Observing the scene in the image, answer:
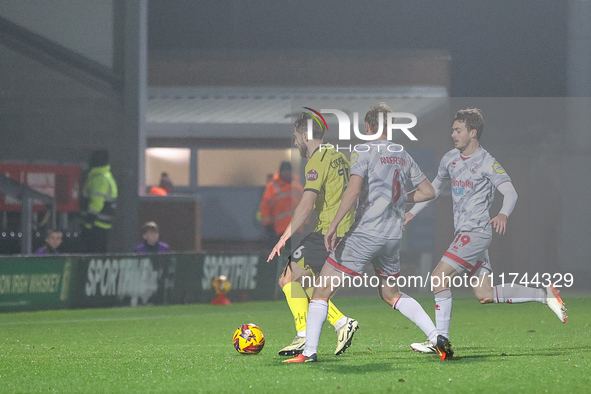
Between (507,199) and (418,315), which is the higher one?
(507,199)

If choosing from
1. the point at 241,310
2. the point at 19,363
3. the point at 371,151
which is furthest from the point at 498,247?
the point at 19,363

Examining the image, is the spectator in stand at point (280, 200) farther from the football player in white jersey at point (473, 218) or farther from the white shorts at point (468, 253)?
the white shorts at point (468, 253)

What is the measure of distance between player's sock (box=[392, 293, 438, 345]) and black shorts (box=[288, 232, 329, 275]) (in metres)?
0.74

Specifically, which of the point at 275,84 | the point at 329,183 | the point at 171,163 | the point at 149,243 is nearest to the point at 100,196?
the point at 149,243

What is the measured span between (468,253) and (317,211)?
1.36 metres

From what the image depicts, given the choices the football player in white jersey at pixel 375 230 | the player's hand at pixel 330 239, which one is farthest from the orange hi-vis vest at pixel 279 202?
the player's hand at pixel 330 239

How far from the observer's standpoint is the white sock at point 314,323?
23.7 ft

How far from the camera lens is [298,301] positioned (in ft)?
26.4

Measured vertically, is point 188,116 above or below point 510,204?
above

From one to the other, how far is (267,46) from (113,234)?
476 inches

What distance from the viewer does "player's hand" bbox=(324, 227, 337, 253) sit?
7285 millimetres

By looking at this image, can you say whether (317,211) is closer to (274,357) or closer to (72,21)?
(274,357)

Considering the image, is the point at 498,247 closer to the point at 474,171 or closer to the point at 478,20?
the point at 474,171

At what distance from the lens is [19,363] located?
26.2 ft
